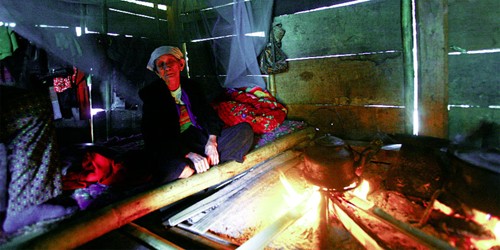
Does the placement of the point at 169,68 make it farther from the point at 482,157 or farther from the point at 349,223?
the point at 482,157

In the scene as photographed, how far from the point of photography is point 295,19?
15.3 ft

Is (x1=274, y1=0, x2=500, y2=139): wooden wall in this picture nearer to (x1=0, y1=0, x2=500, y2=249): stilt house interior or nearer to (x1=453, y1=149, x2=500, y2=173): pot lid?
(x1=0, y1=0, x2=500, y2=249): stilt house interior

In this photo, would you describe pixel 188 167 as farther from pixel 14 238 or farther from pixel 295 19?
pixel 295 19

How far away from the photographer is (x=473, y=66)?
3.37m

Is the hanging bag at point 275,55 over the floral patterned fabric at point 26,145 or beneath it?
over

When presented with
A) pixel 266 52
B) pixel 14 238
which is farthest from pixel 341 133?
pixel 14 238

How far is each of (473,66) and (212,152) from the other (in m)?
3.32

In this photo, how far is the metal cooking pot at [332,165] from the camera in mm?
2301

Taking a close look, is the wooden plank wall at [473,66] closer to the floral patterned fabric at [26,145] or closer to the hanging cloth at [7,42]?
the floral patterned fabric at [26,145]

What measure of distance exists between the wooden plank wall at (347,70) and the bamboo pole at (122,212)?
5.77 ft

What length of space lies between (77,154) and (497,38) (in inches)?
193

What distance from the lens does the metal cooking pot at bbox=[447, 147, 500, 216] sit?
Result: 2133 mm

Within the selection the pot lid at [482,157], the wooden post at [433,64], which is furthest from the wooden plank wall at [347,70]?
the pot lid at [482,157]

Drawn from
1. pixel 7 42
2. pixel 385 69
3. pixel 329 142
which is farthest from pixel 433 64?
pixel 7 42
